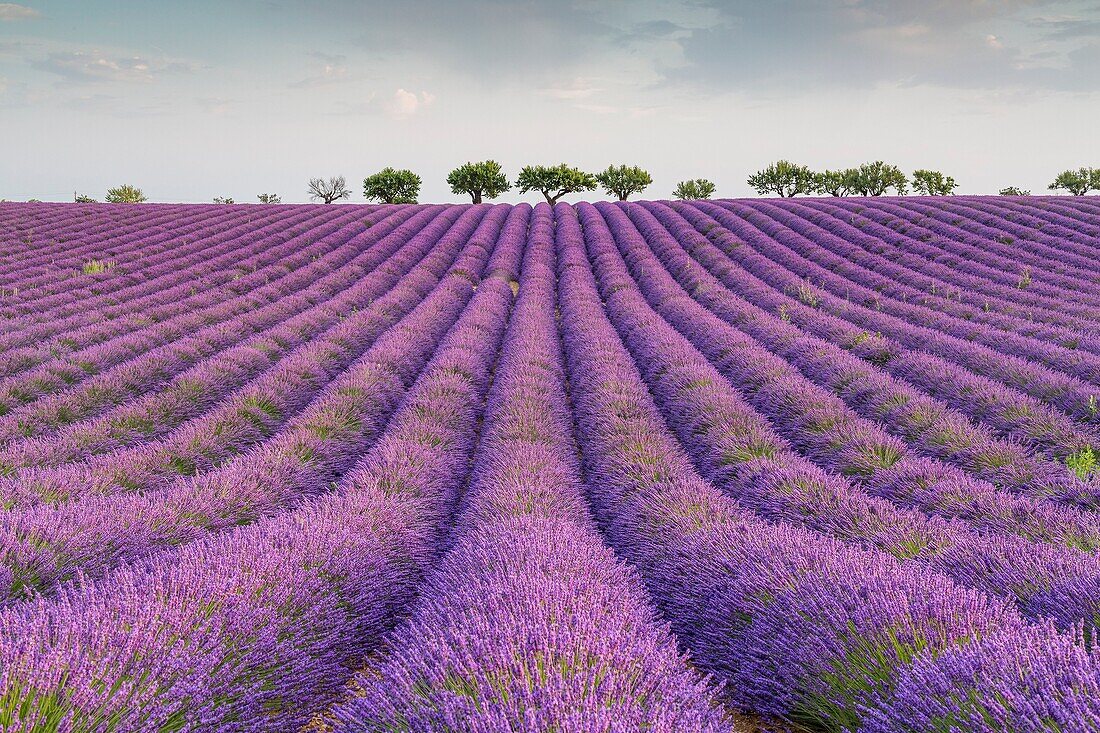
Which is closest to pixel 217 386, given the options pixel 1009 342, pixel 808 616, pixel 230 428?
pixel 230 428

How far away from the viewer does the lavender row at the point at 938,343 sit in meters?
5.82

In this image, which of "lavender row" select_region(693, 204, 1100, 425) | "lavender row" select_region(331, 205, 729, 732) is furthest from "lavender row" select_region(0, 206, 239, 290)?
"lavender row" select_region(693, 204, 1100, 425)

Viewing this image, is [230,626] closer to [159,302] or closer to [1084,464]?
[1084,464]

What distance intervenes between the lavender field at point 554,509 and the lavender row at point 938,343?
0.06m

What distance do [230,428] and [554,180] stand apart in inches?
1737

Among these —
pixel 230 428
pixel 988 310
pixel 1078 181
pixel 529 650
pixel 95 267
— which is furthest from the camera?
pixel 1078 181

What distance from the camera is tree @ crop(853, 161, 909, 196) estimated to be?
44.6 metres

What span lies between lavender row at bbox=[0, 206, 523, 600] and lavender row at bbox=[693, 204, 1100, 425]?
270 inches

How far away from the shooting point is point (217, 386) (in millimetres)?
7004

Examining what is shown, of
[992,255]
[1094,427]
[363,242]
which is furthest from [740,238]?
[1094,427]

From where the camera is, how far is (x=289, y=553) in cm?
281

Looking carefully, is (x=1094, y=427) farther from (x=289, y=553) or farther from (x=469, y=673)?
(x=289, y=553)

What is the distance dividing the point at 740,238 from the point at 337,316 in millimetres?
12545

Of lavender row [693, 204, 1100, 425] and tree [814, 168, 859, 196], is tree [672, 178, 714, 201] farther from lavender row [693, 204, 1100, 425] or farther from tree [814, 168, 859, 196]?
lavender row [693, 204, 1100, 425]
